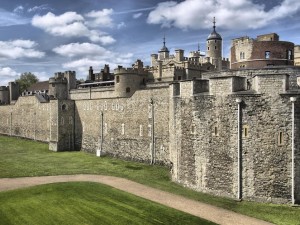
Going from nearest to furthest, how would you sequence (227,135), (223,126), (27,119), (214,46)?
(227,135) < (223,126) < (27,119) < (214,46)

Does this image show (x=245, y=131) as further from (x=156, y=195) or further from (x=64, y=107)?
(x=64, y=107)

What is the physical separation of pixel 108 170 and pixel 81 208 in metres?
10.9

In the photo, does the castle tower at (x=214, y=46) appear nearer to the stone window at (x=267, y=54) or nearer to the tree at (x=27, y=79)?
the stone window at (x=267, y=54)

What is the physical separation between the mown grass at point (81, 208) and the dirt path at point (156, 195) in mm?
755

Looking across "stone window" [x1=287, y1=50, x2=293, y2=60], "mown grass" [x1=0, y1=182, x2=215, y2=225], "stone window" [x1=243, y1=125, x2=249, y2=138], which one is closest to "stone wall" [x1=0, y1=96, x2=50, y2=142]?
"mown grass" [x1=0, y1=182, x2=215, y2=225]

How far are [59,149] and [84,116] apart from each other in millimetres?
5115

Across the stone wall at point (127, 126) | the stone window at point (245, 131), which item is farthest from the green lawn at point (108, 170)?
the stone window at point (245, 131)

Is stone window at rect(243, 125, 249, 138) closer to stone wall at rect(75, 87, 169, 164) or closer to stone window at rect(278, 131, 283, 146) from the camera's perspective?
stone window at rect(278, 131, 283, 146)

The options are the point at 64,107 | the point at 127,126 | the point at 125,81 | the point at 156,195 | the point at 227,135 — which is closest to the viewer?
the point at 227,135

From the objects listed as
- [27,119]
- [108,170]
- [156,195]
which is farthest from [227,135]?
[27,119]

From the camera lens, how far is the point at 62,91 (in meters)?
50.7

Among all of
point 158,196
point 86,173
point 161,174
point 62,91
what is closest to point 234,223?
point 158,196

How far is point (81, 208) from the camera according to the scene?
60.6 feet

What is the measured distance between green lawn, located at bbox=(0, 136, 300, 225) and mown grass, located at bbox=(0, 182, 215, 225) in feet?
9.78
